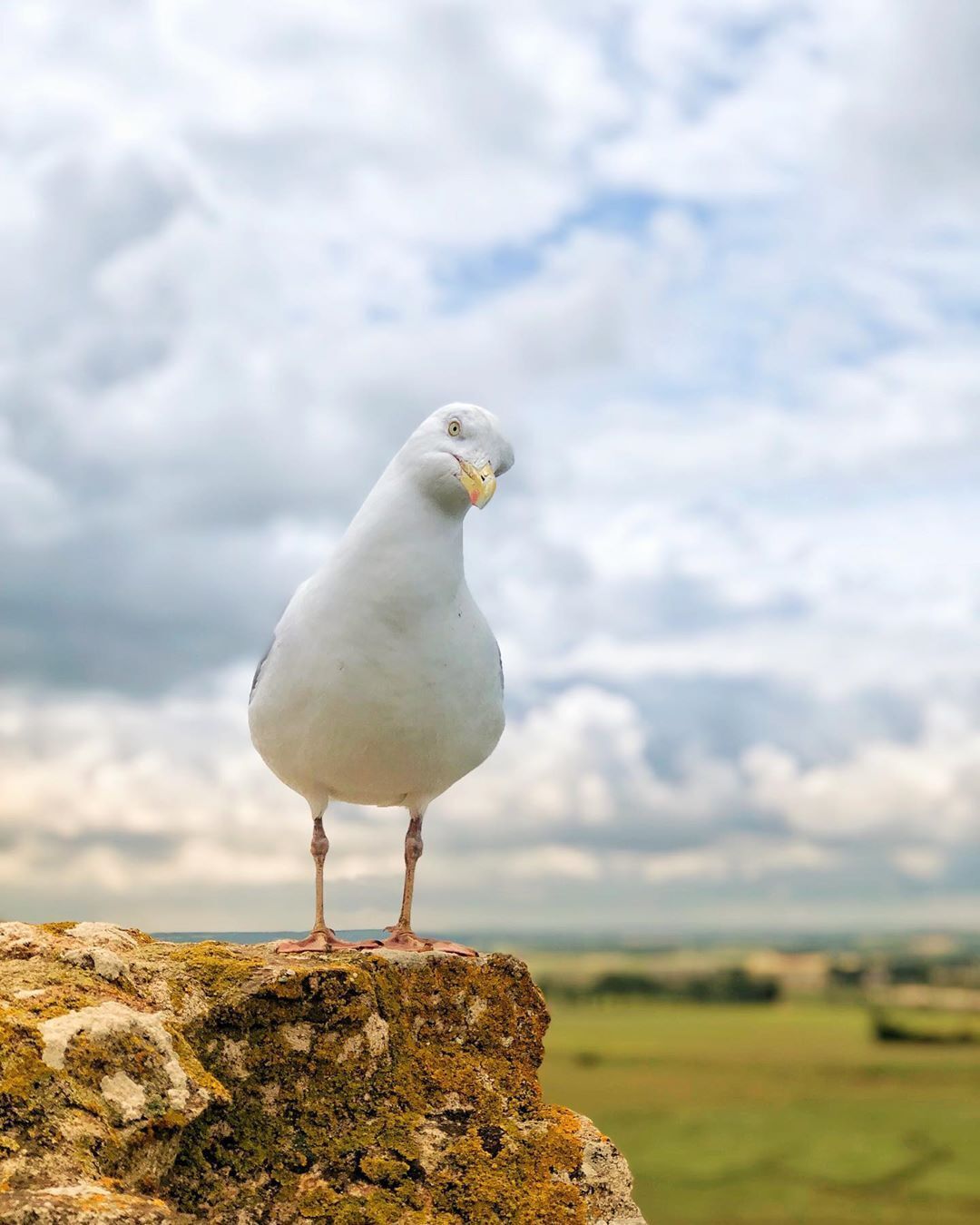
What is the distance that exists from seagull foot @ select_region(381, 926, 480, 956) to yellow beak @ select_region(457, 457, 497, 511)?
2716mm

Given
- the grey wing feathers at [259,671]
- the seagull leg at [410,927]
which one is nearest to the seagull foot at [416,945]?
the seagull leg at [410,927]

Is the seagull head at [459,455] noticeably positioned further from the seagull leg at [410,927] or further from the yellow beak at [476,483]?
the seagull leg at [410,927]

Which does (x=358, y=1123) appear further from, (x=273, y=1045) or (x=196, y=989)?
(x=196, y=989)

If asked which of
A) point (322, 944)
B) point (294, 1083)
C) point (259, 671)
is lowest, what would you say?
point (294, 1083)

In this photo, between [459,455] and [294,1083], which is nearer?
[294,1083]

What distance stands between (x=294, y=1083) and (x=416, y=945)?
5.53 ft

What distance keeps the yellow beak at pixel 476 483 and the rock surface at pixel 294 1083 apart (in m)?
2.78

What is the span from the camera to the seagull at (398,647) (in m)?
8.15

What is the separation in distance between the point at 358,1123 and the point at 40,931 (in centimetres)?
185

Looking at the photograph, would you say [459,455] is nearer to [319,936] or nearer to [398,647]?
[398,647]

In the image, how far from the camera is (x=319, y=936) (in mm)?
8328

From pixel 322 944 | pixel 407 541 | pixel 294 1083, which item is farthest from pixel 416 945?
pixel 407 541

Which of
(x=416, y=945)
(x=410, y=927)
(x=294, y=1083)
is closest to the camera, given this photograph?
(x=294, y=1083)

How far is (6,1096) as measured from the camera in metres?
4.91
